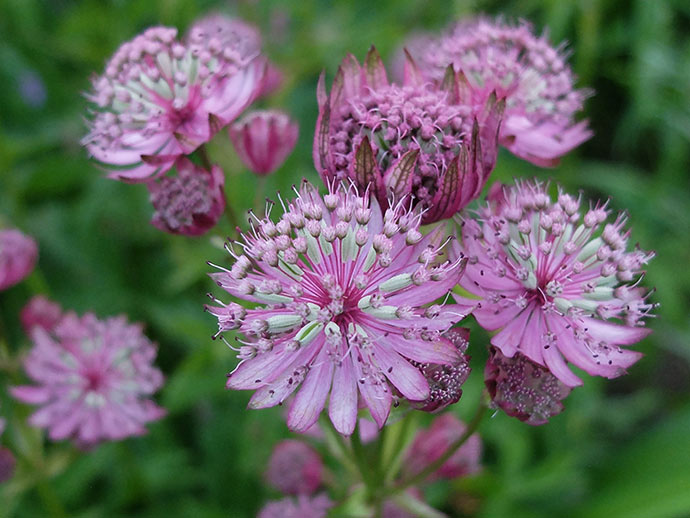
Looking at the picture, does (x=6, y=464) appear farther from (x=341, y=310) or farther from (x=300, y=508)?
(x=341, y=310)

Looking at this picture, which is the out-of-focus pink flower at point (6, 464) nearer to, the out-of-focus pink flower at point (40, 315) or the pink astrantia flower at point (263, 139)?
the out-of-focus pink flower at point (40, 315)

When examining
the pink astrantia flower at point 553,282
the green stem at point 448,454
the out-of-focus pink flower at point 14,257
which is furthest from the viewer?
the out-of-focus pink flower at point 14,257

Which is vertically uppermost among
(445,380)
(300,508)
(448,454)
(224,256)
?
(445,380)

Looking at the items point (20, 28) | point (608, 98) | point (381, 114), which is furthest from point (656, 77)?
point (20, 28)

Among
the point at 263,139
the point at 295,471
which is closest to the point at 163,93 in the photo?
the point at 263,139

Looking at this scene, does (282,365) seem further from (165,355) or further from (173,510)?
(165,355)

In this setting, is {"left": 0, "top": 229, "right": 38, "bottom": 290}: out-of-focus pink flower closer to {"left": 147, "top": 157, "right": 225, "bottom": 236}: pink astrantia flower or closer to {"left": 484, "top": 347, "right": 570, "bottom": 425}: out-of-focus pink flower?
{"left": 147, "top": 157, "right": 225, "bottom": 236}: pink astrantia flower

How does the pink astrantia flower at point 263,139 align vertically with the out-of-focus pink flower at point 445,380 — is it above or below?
above

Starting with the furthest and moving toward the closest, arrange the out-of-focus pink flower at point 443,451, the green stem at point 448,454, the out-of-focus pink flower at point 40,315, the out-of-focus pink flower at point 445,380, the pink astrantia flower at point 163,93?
the out-of-focus pink flower at point 40,315 → the out-of-focus pink flower at point 443,451 → the pink astrantia flower at point 163,93 → the green stem at point 448,454 → the out-of-focus pink flower at point 445,380

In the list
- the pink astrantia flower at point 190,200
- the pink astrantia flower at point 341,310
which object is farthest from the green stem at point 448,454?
the pink astrantia flower at point 190,200
